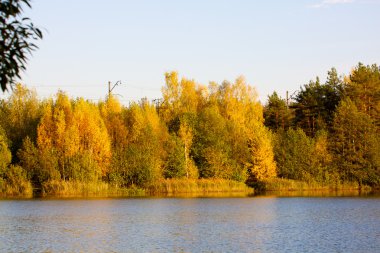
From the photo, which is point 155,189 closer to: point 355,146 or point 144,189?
point 144,189

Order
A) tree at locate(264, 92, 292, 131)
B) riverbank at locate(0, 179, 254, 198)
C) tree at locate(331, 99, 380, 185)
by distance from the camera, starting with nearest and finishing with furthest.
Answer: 1. riverbank at locate(0, 179, 254, 198)
2. tree at locate(331, 99, 380, 185)
3. tree at locate(264, 92, 292, 131)

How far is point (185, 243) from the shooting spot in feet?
97.5

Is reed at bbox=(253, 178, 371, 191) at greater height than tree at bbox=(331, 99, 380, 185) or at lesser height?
lesser

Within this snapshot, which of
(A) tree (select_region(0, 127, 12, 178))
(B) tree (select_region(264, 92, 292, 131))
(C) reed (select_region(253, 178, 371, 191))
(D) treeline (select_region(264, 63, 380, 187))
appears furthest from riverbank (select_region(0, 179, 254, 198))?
(B) tree (select_region(264, 92, 292, 131))

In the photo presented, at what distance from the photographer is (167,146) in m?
76.0

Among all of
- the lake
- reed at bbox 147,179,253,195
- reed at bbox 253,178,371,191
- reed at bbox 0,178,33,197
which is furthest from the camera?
reed at bbox 253,178,371,191

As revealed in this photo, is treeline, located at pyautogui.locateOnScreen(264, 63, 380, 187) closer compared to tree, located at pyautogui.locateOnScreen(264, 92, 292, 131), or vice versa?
treeline, located at pyautogui.locateOnScreen(264, 63, 380, 187)

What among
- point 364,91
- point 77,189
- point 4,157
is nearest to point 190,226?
point 77,189

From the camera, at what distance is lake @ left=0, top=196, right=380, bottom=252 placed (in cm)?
2858

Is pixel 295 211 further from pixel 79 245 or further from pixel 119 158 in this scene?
pixel 119 158

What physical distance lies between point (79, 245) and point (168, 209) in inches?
775

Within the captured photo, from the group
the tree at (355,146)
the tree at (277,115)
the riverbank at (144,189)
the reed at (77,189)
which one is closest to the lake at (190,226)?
the reed at (77,189)

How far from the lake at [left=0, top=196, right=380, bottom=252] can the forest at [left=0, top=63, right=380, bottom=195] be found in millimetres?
12830

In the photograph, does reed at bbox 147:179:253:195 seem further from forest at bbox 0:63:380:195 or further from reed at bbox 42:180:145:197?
reed at bbox 42:180:145:197
